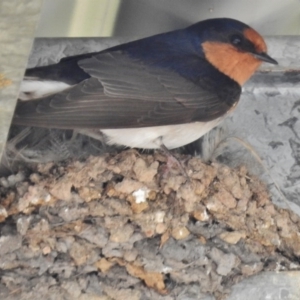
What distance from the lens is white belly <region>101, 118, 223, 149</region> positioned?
2.83 m

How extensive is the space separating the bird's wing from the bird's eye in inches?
7.2

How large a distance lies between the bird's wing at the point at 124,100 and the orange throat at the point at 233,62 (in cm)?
8

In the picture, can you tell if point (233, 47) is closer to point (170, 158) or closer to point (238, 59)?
point (238, 59)

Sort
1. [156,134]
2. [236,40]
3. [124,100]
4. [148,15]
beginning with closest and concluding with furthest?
1. [124,100]
2. [156,134]
3. [236,40]
4. [148,15]

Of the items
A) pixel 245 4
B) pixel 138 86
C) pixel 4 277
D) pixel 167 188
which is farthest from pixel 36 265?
pixel 245 4

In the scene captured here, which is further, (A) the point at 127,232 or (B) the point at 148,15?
(B) the point at 148,15

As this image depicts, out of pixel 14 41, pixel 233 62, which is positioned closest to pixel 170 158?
pixel 233 62

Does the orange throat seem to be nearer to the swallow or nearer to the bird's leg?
the swallow

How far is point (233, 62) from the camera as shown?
2969mm

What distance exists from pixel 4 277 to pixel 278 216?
1.10 metres

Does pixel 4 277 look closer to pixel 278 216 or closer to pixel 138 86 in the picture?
pixel 138 86

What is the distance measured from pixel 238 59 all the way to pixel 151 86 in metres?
0.44

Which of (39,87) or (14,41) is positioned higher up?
(14,41)

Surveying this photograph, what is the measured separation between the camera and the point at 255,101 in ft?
10.3
